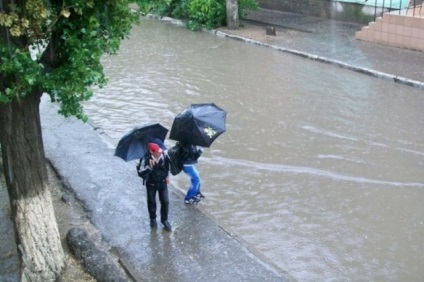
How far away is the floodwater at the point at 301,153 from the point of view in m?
7.30

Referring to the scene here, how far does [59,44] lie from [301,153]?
521 cm

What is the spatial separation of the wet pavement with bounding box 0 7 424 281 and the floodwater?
0.34 m

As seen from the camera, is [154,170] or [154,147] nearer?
[154,147]

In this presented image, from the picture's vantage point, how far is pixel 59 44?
5.68 m

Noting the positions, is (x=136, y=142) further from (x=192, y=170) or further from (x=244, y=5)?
(x=244, y=5)

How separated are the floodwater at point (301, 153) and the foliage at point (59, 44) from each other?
301 centimetres

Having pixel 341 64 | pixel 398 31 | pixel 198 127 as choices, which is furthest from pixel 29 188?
pixel 398 31

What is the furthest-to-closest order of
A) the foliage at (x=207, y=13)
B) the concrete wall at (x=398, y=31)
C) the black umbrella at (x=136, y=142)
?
the foliage at (x=207, y=13) → the concrete wall at (x=398, y=31) → the black umbrella at (x=136, y=142)

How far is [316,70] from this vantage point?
46.8 feet

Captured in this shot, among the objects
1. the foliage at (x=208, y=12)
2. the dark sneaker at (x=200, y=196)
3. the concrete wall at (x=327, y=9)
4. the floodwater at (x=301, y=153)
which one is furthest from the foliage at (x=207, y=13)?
the dark sneaker at (x=200, y=196)

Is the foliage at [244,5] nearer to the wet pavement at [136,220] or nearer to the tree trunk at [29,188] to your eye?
the wet pavement at [136,220]

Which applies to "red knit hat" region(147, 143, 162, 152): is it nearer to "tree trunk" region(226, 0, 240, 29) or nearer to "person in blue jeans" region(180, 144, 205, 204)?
"person in blue jeans" region(180, 144, 205, 204)

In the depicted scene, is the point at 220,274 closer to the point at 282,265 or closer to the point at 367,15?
the point at 282,265

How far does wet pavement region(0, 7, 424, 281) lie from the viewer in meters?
6.70
